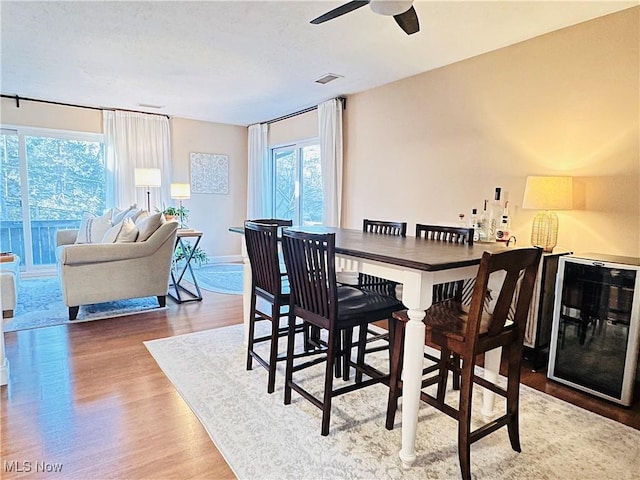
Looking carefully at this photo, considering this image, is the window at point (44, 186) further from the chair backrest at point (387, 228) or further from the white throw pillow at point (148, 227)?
the chair backrest at point (387, 228)

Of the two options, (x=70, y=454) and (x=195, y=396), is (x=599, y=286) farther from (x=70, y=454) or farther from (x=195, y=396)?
(x=70, y=454)

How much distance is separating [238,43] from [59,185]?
406 centimetres

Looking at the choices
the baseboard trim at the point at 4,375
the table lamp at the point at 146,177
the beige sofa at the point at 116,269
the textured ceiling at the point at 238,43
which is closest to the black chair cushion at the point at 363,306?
the textured ceiling at the point at 238,43

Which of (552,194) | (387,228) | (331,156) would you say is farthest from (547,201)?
(331,156)

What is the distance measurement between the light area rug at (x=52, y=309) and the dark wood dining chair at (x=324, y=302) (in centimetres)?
248

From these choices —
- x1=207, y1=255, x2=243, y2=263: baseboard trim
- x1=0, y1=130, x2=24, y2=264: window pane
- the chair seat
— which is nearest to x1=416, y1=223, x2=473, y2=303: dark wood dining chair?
the chair seat

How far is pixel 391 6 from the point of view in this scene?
1964mm

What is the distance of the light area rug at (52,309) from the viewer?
11.6 ft

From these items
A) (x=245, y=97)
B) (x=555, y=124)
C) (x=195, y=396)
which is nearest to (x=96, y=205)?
(x=245, y=97)

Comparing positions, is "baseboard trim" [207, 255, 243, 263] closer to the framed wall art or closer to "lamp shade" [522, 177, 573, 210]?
the framed wall art

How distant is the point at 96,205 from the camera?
595cm

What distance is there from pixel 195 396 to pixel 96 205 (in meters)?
4.71

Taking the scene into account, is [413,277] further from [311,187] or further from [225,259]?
[225,259]

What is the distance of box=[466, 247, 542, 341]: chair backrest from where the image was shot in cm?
150
